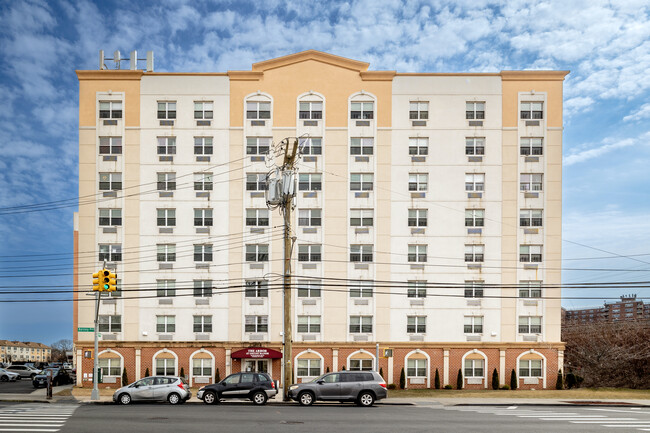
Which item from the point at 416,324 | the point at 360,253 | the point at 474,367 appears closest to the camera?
the point at 474,367

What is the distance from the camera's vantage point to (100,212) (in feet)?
148

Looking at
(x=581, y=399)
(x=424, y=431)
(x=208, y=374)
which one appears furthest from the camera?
(x=208, y=374)

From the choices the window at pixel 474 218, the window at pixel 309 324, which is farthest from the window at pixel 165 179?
the window at pixel 474 218

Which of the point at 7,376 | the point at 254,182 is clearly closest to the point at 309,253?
the point at 254,182

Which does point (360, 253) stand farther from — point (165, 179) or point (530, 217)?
point (165, 179)

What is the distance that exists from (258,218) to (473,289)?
692 inches

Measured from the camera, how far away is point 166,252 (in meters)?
44.9

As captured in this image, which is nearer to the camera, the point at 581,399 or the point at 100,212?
the point at 581,399

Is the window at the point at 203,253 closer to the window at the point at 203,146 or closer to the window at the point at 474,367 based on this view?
the window at the point at 203,146

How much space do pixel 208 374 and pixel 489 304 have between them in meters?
22.2

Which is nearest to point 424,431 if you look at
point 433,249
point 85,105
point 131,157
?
point 433,249

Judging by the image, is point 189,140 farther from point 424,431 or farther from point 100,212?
point 424,431

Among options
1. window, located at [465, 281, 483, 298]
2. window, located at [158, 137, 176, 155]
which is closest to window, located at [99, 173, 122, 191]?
window, located at [158, 137, 176, 155]

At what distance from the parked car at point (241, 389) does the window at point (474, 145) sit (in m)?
25.3
